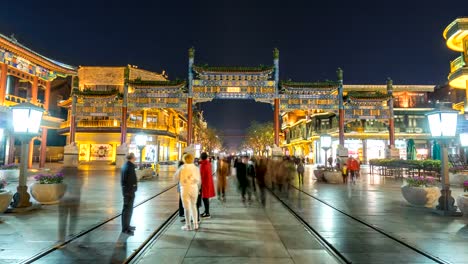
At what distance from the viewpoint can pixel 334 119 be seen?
5591cm

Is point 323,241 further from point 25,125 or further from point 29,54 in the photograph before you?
point 29,54

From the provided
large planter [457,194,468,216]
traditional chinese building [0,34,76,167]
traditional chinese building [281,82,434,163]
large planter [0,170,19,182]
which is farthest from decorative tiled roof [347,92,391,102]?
large planter [0,170,19,182]

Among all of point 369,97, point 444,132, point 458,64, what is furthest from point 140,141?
point 458,64

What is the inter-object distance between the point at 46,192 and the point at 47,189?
11cm

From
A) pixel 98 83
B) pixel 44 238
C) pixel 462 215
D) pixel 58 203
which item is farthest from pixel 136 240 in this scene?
pixel 98 83

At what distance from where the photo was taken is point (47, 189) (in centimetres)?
1095

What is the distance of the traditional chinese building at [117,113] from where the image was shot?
31.9 m

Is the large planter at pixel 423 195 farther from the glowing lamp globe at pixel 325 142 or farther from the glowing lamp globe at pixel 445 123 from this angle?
the glowing lamp globe at pixel 325 142

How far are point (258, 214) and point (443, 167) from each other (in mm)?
6310

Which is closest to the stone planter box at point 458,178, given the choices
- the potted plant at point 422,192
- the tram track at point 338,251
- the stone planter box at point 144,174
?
the potted plant at point 422,192

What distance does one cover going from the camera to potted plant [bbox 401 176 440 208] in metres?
11.0

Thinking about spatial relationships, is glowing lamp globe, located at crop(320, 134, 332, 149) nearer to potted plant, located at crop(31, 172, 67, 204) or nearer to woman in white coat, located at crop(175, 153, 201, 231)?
woman in white coat, located at crop(175, 153, 201, 231)

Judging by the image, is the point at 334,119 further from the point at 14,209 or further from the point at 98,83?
the point at 14,209

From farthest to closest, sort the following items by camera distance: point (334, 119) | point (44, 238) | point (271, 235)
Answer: point (334, 119) < point (271, 235) < point (44, 238)
